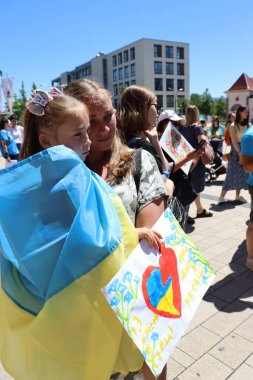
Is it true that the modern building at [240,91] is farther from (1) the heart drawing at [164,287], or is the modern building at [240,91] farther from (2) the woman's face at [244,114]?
(1) the heart drawing at [164,287]

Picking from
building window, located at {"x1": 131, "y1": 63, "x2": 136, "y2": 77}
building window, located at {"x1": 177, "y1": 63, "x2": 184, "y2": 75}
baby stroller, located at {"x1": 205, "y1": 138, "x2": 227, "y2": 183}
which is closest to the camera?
baby stroller, located at {"x1": 205, "y1": 138, "x2": 227, "y2": 183}

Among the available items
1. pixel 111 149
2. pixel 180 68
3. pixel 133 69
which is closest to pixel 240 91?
pixel 180 68

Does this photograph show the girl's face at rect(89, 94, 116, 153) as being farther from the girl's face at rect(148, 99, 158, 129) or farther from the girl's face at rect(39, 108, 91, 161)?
the girl's face at rect(148, 99, 158, 129)

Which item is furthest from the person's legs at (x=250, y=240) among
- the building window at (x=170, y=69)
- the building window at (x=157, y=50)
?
the building window at (x=170, y=69)

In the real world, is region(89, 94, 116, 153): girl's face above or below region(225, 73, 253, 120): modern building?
below

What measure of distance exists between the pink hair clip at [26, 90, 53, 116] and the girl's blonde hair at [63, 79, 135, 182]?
201mm

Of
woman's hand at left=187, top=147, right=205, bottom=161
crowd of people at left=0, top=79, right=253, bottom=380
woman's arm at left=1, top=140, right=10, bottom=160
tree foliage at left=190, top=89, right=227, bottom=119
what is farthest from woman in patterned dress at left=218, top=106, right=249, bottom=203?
tree foliage at left=190, top=89, right=227, bottom=119

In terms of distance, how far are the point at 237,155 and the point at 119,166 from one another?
5393 mm

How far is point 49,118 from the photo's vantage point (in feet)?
4.14

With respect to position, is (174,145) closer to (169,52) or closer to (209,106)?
(209,106)

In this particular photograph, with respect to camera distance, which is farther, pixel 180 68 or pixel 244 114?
pixel 180 68

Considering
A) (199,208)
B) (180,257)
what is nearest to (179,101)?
(199,208)

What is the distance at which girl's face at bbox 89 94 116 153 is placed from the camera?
147 centimetres

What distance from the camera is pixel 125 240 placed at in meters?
1.21
